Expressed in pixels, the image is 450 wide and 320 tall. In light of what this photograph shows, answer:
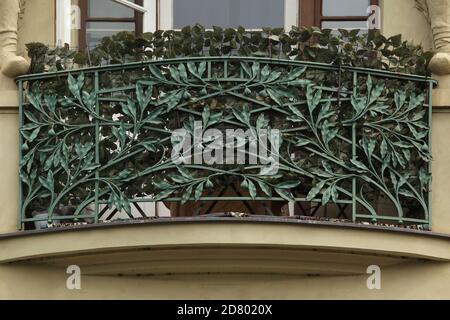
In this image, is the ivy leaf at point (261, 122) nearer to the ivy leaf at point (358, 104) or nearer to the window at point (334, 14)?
the ivy leaf at point (358, 104)

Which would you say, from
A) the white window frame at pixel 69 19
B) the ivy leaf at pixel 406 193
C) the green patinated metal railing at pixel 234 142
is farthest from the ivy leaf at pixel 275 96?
the white window frame at pixel 69 19

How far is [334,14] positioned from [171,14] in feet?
4.48

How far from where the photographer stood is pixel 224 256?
16.2 meters

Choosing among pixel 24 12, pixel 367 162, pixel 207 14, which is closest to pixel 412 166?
pixel 367 162

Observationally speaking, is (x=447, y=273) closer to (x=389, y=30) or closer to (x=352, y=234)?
(x=352, y=234)

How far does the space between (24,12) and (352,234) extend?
3411mm

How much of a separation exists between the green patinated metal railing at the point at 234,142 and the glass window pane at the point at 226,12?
1.32 m

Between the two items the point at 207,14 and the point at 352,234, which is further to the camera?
the point at 207,14

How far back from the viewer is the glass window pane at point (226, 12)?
1766cm

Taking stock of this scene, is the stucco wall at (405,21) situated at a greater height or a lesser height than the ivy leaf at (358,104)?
greater

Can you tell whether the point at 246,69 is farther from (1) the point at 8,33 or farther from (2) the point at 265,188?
(1) the point at 8,33

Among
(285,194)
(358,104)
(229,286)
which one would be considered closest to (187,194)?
(285,194)

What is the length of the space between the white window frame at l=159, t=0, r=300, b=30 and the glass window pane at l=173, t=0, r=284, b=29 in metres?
0.05

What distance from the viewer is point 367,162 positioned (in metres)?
16.3
